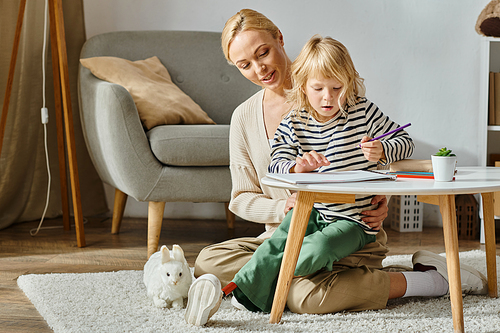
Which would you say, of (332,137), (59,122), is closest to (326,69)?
(332,137)

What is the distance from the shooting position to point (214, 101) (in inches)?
86.0

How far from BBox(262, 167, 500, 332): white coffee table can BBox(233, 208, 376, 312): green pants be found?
0.25 ft

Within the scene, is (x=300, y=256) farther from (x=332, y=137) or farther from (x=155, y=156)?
(x=155, y=156)

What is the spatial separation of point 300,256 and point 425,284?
0.34 meters

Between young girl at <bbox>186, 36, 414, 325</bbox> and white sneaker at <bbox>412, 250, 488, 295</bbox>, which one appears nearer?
young girl at <bbox>186, 36, 414, 325</bbox>

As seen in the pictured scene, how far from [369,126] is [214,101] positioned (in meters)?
1.19

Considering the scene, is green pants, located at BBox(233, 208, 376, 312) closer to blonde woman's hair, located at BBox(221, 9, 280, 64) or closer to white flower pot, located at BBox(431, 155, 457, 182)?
white flower pot, located at BBox(431, 155, 457, 182)

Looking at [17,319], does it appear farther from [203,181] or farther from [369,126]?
[369,126]

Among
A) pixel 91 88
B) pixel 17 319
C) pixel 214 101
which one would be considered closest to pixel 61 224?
pixel 91 88

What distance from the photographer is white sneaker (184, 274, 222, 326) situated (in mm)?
972

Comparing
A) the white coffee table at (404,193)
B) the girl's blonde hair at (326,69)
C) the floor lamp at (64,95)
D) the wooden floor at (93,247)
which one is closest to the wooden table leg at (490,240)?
the white coffee table at (404,193)

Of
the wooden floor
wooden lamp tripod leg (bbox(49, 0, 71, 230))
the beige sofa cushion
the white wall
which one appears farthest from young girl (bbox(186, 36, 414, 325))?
wooden lamp tripod leg (bbox(49, 0, 71, 230))

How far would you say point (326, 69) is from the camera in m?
1.05

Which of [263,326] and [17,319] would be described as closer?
[263,326]
